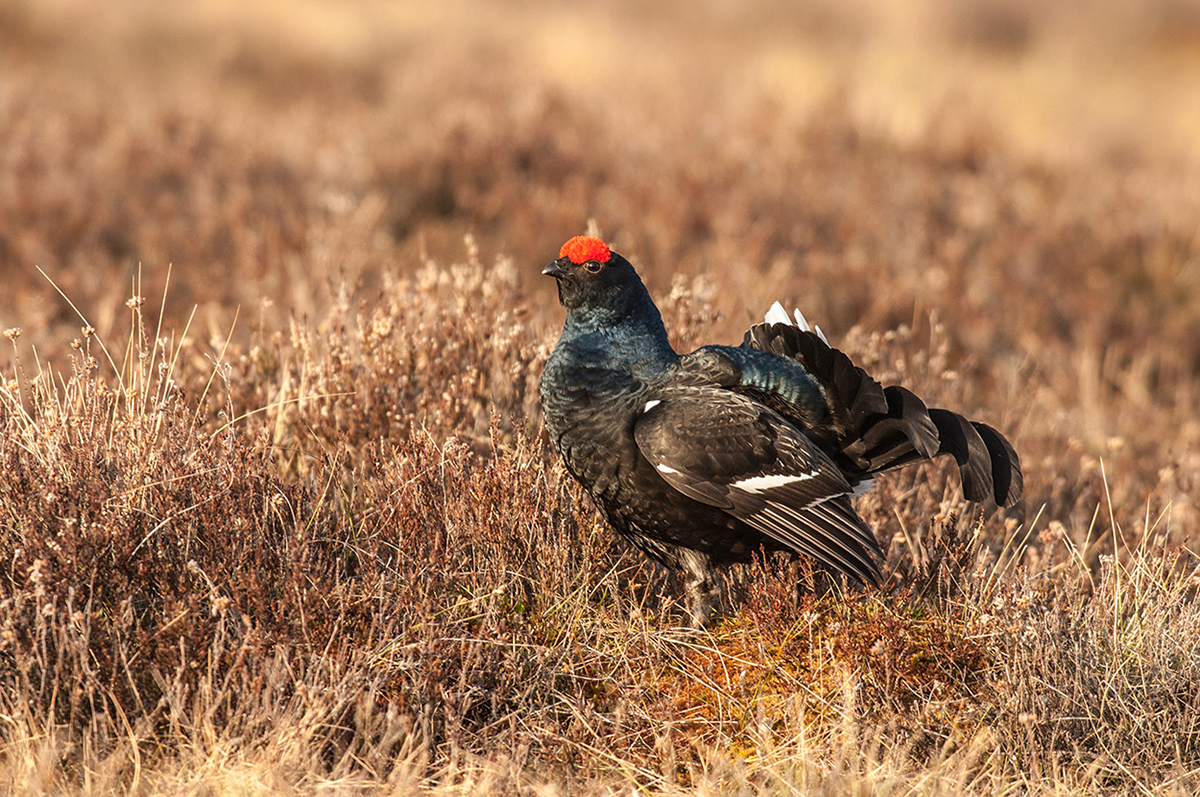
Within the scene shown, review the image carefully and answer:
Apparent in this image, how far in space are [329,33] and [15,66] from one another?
3.61m

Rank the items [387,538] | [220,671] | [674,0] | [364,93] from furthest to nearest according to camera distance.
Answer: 1. [674,0]
2. [364,93]
3. [387,538]
4. [220,671]

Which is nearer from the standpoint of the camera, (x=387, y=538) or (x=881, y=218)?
(x=387, y=538)

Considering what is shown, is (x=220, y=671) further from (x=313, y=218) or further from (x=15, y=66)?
(x=15, y=66)

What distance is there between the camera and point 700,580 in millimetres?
3365

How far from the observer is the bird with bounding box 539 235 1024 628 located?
10.1ft

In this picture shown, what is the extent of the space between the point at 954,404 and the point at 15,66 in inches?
401

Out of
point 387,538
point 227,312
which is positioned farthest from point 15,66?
point 387,538

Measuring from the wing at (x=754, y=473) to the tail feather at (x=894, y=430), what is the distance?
256 mm

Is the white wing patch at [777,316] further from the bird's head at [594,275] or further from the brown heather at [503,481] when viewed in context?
the brown heather at [503,481]

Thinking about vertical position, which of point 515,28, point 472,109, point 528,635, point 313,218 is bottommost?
point 528,635

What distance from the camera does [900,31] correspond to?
1945 cm

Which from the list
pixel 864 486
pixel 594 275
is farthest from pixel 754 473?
pixel 594 275

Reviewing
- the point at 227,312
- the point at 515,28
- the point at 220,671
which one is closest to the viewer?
the point at 220,671

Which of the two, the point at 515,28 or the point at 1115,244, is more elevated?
the point at 515,28
